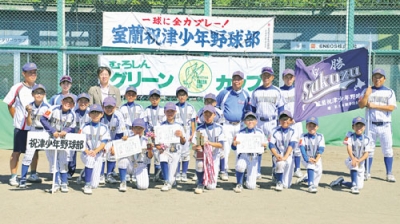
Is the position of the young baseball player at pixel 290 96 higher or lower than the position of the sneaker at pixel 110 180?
higher

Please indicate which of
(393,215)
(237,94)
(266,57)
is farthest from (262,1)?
(393,215)

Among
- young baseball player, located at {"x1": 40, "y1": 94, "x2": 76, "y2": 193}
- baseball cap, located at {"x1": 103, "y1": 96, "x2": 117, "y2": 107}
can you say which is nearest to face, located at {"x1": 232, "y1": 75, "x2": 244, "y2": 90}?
baseball cap, located at {"x1": 103, "y1": 96, "x2": 117, "y2": 107}

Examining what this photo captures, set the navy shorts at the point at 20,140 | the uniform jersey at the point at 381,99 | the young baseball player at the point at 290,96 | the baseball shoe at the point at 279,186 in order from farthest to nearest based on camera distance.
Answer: the young baseball player at the point at 290,96, the uniform jersey at the point at 381,99, the navy shorts at the point at 20,140, the baseball shoe at the point at 279,186

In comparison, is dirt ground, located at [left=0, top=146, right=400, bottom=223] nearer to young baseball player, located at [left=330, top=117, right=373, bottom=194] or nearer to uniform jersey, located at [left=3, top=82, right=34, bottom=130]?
young baseball player, located at [left=330, top=117, right=373, bottom=194]

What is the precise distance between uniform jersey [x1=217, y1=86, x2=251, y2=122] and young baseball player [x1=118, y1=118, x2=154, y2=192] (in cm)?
139

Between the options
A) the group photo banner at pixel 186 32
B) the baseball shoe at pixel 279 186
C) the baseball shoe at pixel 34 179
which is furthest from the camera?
the group photo banner at pixel 186 32

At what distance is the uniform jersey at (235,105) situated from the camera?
8102 millimetres

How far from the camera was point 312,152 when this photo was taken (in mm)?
7492

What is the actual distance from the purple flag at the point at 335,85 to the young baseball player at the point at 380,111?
18cm

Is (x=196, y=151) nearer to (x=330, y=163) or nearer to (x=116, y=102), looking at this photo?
(x=116, y=102)

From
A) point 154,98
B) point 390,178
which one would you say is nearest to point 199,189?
point 154,98

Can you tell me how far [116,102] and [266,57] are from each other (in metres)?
4.24

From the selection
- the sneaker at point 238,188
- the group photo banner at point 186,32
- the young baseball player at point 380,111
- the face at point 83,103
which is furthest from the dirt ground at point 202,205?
the group photo banner at point 186,32

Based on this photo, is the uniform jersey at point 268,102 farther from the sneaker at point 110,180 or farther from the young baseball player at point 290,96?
the sneaker at point 110,180
